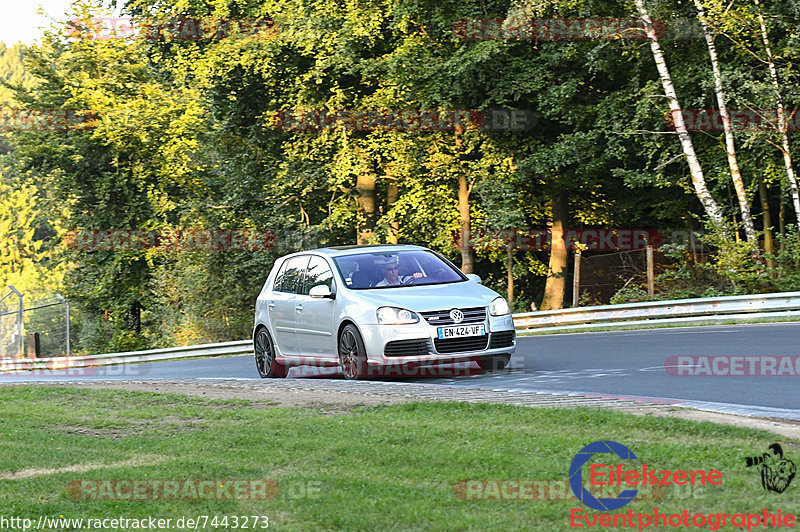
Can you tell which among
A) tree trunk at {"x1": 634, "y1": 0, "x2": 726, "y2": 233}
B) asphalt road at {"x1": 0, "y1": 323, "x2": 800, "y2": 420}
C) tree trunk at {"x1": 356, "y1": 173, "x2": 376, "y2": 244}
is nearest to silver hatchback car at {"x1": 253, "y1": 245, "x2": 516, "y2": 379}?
asphalt road at {"x1": 0, "y1": 323, "x2": 800, "y2": 420}

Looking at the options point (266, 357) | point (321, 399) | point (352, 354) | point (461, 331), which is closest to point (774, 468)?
point (321, 399)

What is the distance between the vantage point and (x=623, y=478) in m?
6.41

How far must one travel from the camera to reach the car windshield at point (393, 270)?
14602mm

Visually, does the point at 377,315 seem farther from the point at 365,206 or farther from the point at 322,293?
the point at 365,206

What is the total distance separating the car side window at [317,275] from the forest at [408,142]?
13441 mm

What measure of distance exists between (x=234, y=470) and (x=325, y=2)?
Answer: 2827cm

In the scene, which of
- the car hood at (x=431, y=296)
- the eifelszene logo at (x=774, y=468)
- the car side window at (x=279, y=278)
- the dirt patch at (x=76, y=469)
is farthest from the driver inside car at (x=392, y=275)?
the eifelszene logo at (x=774, y=468)

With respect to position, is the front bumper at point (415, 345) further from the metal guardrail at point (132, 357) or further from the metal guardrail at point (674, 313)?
the metal guardrail at point (132, 357)

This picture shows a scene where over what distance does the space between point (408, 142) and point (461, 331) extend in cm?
2156

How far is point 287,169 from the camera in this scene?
123ft

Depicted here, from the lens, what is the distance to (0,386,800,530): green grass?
232 inches

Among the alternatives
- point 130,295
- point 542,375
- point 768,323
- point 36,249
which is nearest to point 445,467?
point 542,375

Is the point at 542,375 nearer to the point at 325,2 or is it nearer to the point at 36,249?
the point at 325,2

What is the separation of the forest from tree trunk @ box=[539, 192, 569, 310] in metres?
0.07
